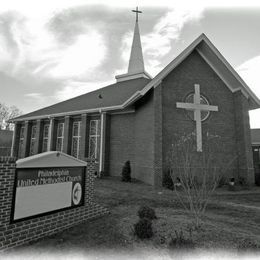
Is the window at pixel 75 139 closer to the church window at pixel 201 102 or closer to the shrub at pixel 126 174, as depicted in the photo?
the shrub at pixel 126 174

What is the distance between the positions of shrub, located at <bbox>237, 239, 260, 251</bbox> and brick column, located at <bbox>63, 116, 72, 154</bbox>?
1411 centimetres

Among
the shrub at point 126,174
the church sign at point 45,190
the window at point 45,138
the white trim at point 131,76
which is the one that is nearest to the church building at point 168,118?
the shrub at point 126,174

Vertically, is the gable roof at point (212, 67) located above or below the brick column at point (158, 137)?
above

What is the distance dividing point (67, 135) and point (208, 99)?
11.0m

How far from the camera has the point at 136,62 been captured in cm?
2255

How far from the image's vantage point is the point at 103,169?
14.3 m

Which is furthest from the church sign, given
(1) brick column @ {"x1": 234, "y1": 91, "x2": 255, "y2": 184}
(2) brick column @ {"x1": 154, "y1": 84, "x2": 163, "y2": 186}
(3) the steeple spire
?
(3) the steeple spire

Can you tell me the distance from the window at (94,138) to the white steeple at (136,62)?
803 cm

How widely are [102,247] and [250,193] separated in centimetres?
960

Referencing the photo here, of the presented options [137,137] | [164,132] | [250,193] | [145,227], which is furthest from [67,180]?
[250,193]

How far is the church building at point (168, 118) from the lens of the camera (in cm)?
1199

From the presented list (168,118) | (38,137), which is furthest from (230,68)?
(38,137)

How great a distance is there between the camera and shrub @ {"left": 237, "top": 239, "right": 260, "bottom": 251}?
12.6 feet

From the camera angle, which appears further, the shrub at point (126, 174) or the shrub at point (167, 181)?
the shrub at point (126, 174)
